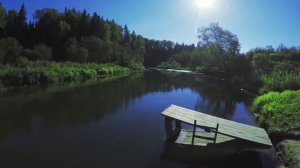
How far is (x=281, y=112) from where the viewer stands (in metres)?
12.9

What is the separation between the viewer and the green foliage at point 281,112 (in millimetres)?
11438

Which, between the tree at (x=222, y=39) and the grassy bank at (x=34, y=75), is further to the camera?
the tree at (x=222, y=39)

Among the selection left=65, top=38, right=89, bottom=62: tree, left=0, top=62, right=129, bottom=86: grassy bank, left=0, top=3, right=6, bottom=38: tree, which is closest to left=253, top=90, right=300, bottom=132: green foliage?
left=0, top=62, right=129, bottom=86: grassy bank

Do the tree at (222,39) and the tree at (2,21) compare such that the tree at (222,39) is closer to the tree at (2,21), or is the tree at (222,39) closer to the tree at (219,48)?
the tree at (219,48)

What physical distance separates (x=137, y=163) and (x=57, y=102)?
1142 centimetres

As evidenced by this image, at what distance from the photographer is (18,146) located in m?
9.26

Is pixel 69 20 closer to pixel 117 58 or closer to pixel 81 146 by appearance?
→ pixel 117 58

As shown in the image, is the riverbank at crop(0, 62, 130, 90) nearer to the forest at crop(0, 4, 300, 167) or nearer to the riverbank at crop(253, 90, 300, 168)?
the forest at crop(0, 4, 300, 167)

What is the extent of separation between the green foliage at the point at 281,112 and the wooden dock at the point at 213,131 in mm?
1527

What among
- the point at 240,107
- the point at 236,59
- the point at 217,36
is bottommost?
the point at 240,107

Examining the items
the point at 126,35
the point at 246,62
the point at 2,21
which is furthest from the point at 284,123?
the point at 126,35

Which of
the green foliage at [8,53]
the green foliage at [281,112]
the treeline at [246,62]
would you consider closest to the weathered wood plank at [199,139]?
the green foliage at [281,112]

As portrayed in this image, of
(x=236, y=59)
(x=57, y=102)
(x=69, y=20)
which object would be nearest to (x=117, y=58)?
(x=69, y=20)

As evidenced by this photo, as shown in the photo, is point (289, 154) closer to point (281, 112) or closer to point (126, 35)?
point (281, 112)
